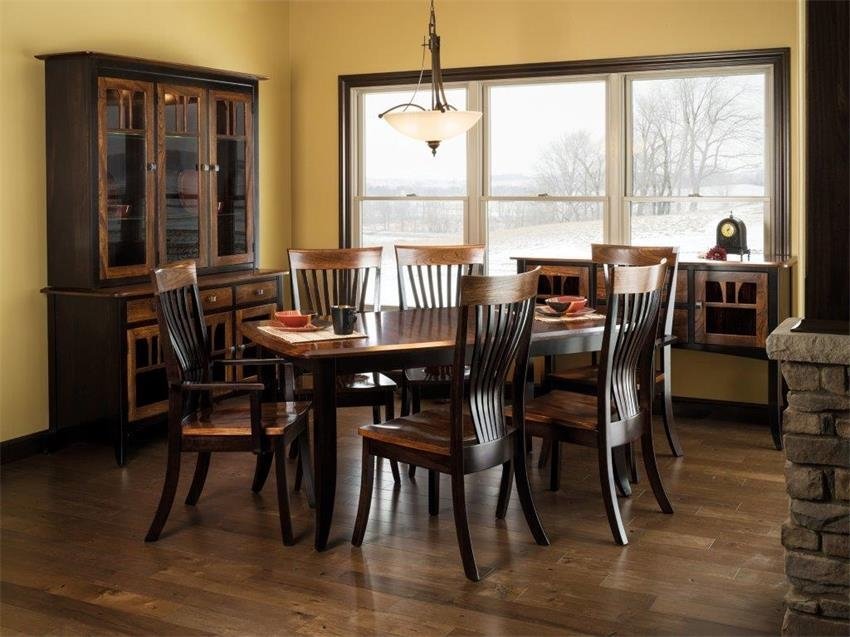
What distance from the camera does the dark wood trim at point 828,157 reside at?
261cm

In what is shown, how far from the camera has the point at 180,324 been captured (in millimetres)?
3781

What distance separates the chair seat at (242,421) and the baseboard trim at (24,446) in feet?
4.50

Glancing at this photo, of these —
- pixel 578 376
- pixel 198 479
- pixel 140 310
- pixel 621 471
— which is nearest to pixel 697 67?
pixel 578 376

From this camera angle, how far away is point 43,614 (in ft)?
9.89

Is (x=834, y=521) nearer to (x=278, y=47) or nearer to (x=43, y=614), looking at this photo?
(x=43, y=614)

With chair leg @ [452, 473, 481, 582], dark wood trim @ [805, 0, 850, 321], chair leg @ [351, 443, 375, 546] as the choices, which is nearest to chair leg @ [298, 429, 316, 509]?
chair leg @ [351, 443, 375, 546]

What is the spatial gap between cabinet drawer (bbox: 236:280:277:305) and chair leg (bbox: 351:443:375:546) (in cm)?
220

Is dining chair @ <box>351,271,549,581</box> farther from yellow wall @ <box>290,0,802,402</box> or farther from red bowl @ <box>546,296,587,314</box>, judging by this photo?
yellow wall @ <box>290,0,802,402</box>

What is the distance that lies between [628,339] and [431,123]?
1.15m

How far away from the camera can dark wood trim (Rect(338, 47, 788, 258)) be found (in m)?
5.23

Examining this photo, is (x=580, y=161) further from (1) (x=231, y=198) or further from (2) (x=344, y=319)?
(2) (x=344, y=319)

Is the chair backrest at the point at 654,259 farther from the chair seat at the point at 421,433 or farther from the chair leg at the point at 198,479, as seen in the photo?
the chair leg at the point at 198,479

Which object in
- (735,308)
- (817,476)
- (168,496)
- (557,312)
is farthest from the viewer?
(735,308)

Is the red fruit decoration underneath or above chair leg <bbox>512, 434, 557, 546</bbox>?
above
